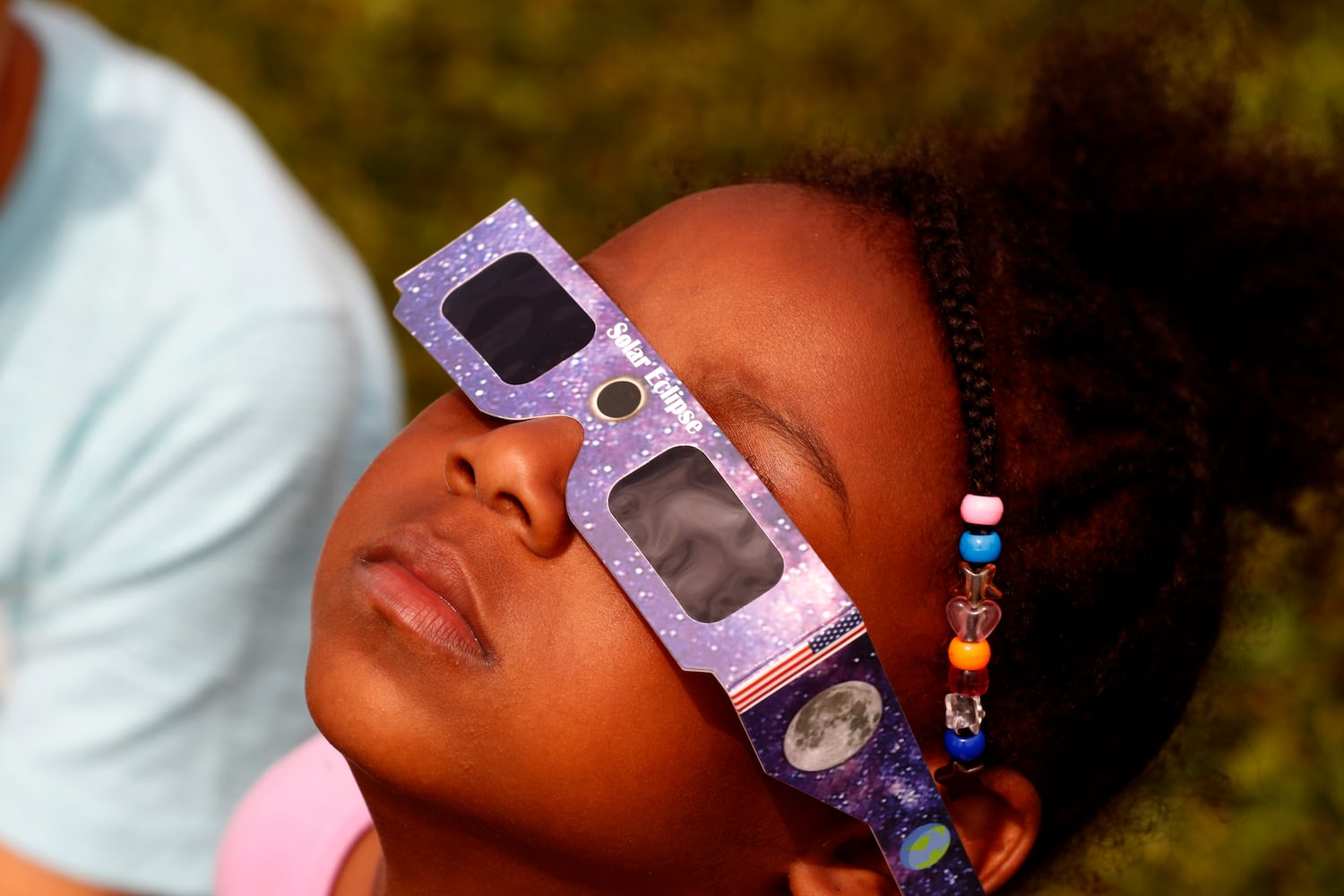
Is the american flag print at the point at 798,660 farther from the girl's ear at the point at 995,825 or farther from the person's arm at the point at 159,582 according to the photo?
the person's arm at the point at 159,582

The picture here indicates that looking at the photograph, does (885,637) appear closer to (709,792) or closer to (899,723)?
(899,723)

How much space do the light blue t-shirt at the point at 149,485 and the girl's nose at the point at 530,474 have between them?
0.78m

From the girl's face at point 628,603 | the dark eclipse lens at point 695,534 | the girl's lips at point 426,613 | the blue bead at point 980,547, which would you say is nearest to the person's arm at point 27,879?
the girl's face at point 628,603

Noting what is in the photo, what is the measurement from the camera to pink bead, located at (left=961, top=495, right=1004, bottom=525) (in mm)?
1560

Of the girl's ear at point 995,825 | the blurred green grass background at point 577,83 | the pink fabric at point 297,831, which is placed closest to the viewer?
the girl's ear at point 995,825

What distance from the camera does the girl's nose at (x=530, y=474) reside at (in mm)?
1533

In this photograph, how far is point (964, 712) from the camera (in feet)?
5.28

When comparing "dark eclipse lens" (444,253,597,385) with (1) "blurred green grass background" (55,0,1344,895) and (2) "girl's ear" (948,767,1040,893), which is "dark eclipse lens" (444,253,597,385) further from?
(1) "blurred green grass background" (55,0,1344,895)

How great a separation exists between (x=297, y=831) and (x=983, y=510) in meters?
1.13

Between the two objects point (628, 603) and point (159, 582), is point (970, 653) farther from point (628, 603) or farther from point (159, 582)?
point (159, 582)

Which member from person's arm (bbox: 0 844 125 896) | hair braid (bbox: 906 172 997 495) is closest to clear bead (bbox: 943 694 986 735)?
hair braid (bbox: 906 172 997 495)

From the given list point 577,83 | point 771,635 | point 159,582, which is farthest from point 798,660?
point 577,83

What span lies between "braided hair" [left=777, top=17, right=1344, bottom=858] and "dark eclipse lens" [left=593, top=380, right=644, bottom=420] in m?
0.37

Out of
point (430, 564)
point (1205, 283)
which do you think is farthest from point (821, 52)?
point (430, 564)
